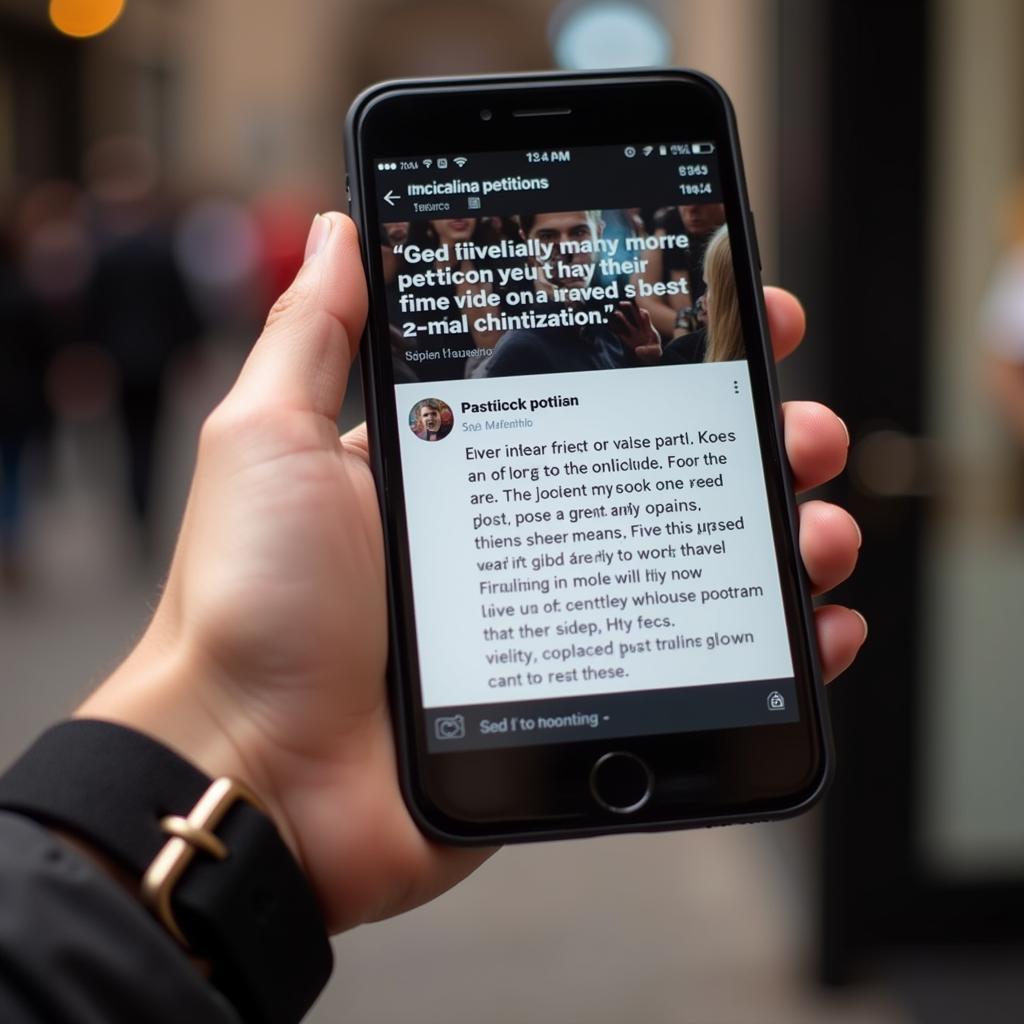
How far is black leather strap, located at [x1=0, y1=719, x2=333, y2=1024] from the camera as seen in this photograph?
44.7 inches

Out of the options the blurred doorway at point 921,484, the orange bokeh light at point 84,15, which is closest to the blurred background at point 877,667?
the blurred doorway at point 921,484

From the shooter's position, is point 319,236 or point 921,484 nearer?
point 319,236

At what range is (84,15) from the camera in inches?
722

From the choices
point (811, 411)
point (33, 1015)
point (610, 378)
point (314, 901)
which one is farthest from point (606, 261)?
point (33, 1015)

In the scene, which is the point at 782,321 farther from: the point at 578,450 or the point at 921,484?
the point at 921,484

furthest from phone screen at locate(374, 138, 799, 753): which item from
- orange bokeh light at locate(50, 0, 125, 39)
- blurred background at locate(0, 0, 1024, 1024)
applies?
orange bokeh light at locate(50, 0, 125, 39)

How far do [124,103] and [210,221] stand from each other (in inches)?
509

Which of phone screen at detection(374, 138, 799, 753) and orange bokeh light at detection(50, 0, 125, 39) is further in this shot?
orange bokeh light at detection(50, 0, 125, 39)

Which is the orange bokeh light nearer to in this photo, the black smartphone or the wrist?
the black smartphone

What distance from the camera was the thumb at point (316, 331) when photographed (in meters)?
1.44

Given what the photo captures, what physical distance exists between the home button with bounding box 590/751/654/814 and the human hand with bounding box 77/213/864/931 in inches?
6.1

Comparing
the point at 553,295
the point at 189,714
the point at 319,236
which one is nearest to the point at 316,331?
the point at 319,236

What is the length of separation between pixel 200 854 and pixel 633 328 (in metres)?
0.70

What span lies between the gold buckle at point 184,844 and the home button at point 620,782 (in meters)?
0.35
